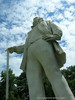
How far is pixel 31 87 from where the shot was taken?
4.52 metres

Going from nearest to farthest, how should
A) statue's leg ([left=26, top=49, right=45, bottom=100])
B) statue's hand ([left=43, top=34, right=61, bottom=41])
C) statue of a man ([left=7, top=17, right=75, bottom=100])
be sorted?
statue of a man ([left=7, top=17, right=75, bottom=100]) < statue's leg ([left=26, top=49, right=45, bottom=100]) < statue's hand ([left=43, top=34, right=61, bottom=41])

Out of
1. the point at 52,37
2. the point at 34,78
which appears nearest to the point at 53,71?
the point at 34,78

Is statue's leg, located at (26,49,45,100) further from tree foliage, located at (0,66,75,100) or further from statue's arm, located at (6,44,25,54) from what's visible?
tree foliage, located at (0,66,75,100)

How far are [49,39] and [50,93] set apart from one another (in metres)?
19.8

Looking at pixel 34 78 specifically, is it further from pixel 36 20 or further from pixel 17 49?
pixel 36 20

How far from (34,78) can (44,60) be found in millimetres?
589

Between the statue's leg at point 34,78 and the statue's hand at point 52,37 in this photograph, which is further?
the statue's hand at point 52,37

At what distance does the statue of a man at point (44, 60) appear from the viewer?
4.11 m

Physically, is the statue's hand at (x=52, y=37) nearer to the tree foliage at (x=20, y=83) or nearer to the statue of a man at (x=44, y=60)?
the statue of a man at (x=44, y=60)

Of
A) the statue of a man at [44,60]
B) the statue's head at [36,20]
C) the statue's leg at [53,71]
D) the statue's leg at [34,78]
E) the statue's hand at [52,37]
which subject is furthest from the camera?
the statue's head at [36,20]

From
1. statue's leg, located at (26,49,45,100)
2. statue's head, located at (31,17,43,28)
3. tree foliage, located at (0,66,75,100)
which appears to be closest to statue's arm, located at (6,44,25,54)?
statue's leg, located at (26,49,45,100)

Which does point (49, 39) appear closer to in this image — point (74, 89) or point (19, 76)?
point (74, 89)

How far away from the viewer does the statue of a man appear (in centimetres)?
411


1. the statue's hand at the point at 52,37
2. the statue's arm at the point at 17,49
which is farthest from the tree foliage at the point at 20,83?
the statue's hand at the point at 52,37
